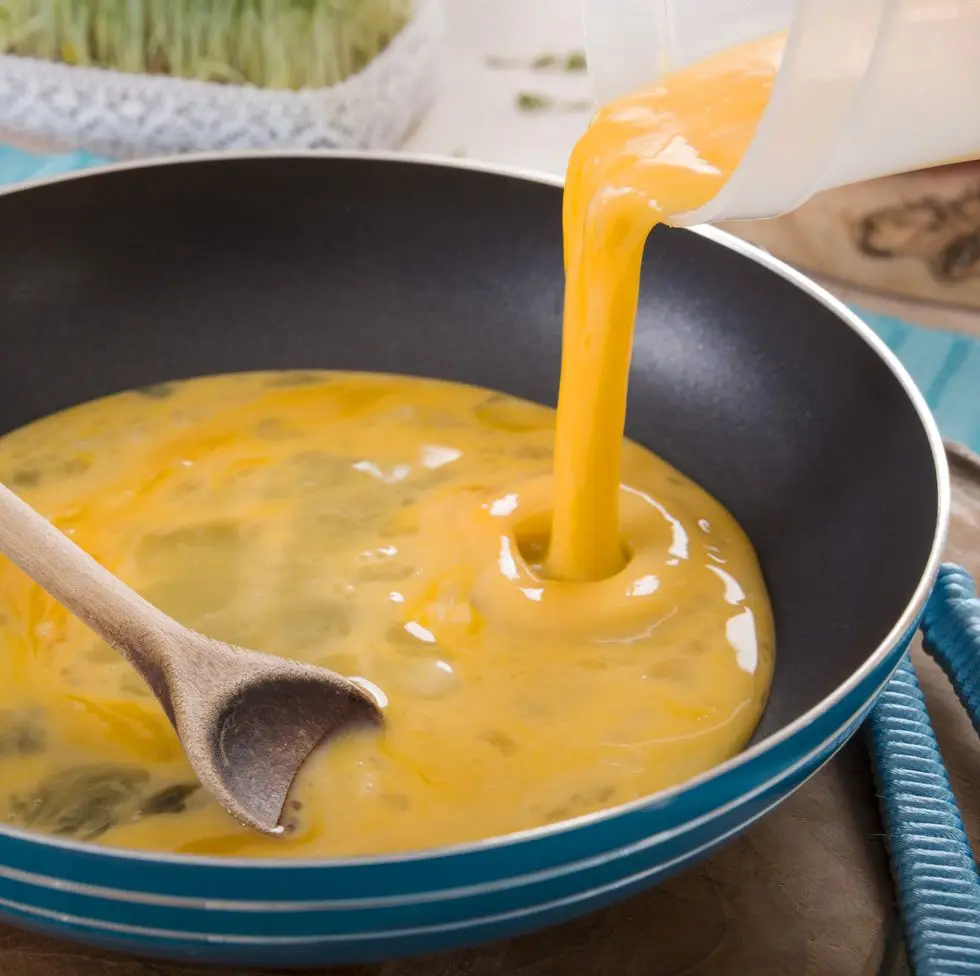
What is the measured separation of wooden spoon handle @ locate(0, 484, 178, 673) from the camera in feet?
2.61

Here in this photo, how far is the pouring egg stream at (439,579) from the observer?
800 mm

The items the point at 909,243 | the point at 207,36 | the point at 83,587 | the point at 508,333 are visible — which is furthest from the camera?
the point at 207,36

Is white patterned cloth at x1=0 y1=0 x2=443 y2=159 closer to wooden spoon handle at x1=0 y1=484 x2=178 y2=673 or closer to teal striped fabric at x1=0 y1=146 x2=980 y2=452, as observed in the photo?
teal striped fabric at x1=0 y1=146 x2=980 y2=452

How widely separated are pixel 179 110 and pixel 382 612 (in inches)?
39.4

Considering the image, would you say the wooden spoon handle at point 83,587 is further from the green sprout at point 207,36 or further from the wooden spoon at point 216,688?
the green sprout at point 207,36

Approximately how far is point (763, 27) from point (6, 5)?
3.96 feet

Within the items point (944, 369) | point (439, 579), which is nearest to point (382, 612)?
→ point (439, 579)

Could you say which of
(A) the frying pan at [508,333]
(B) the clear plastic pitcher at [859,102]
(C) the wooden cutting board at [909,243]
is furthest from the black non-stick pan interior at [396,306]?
(C) the wooden cutting board at [909,243]

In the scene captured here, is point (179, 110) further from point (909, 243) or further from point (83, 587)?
point (83, 587)

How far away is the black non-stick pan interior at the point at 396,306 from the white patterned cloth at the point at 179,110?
498 millimetres

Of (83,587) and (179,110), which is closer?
(83,587)

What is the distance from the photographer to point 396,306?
1254 millimetres

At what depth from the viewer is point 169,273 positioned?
124cm

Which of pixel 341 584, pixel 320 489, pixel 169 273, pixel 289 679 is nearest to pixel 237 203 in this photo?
pixel 169 273
